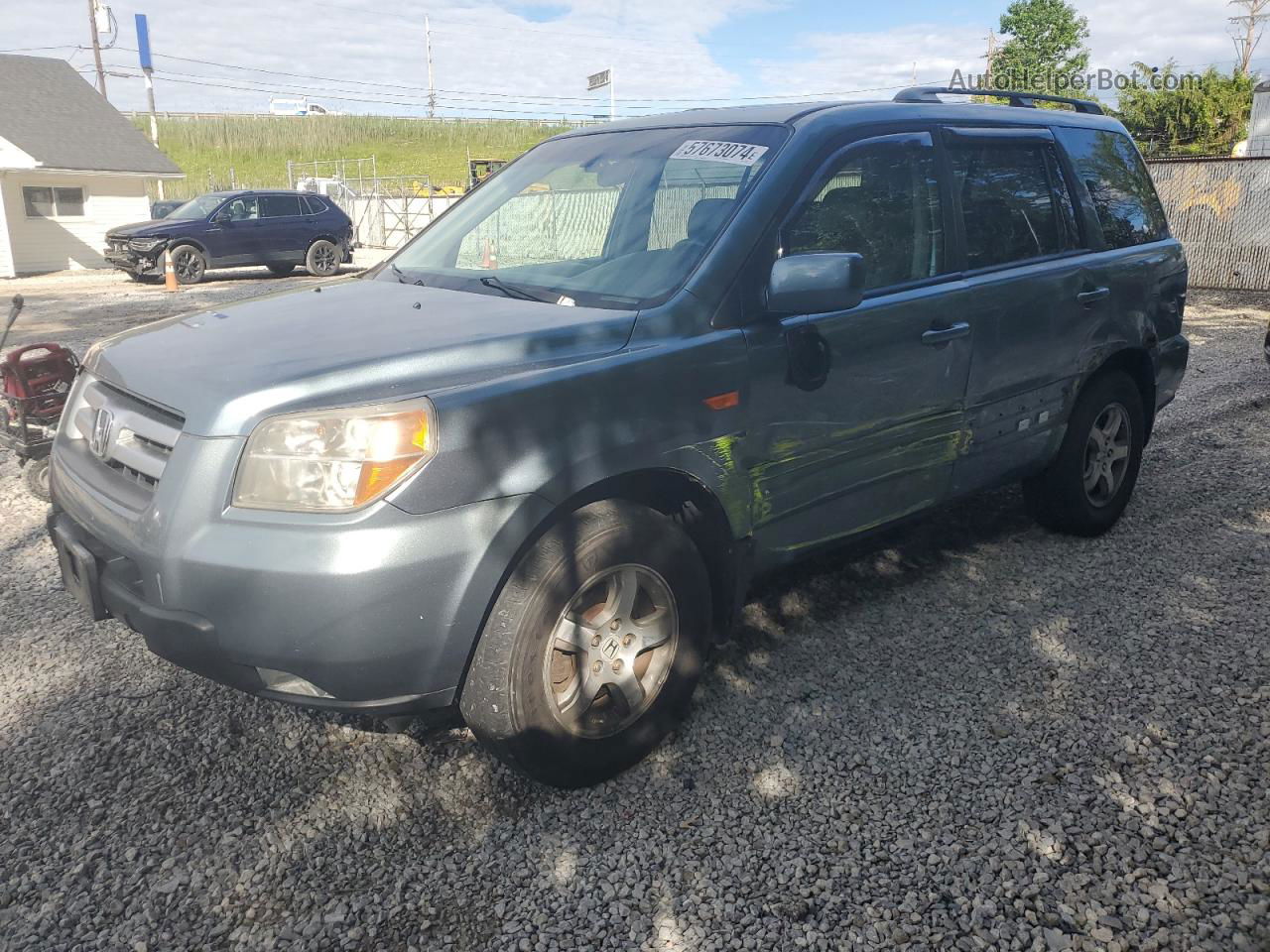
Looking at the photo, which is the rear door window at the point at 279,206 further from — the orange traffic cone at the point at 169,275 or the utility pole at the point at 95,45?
the utility pole at the point at 95,45

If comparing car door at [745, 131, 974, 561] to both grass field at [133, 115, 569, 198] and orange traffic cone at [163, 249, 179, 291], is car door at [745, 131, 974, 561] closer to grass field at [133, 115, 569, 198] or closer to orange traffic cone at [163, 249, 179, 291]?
orange traffic cone at [163, 249, 179, 291]

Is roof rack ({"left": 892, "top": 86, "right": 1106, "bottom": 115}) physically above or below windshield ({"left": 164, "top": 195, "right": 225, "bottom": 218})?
above

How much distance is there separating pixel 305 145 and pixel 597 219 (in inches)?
2670

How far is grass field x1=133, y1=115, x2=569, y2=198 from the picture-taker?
204ft

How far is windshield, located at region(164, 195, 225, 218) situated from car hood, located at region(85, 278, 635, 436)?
19912 millimetres

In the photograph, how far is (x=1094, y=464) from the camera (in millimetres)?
4746

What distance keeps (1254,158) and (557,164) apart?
1497 centimetres

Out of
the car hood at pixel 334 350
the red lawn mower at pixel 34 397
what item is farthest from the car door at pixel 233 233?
the car hood at pixel 334 350

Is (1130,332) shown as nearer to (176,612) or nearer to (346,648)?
(346,648)

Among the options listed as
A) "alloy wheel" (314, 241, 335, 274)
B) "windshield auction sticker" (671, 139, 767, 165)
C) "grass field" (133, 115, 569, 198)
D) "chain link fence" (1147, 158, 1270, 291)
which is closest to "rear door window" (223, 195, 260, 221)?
"alloy wheel" (314, 241, 335, 274)

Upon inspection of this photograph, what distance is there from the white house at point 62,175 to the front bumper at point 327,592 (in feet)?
87.9

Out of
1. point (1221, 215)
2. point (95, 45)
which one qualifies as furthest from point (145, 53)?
point (1221, 215)

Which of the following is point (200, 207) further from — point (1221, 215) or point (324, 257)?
point (1221, 215)

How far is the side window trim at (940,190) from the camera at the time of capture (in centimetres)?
322
